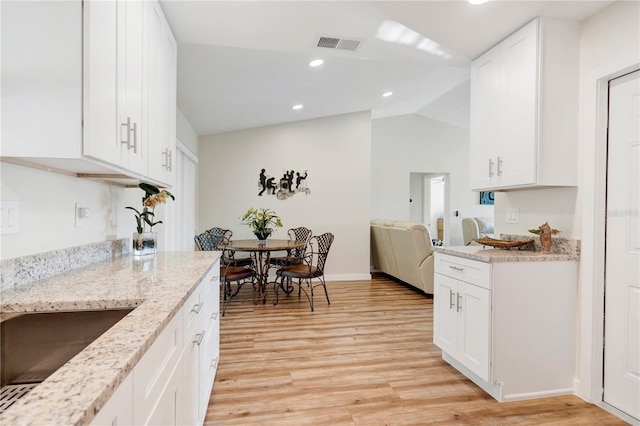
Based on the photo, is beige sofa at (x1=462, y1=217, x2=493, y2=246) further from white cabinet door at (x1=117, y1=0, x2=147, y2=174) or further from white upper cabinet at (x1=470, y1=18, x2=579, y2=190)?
white cabinet door at (x1=117, y1=0, x2=147, y2=174)

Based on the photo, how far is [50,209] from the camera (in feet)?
4.77

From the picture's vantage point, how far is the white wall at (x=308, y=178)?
5.77 meters

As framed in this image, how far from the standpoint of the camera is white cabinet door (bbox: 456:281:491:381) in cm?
214

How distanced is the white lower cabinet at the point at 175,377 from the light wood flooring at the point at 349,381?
17.9 inches

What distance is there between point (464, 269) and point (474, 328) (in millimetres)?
401

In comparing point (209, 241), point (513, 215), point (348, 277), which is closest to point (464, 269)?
point (513, 215)

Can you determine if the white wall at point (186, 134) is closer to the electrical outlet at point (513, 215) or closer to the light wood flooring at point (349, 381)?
the light wood flooring at point (349, 381)

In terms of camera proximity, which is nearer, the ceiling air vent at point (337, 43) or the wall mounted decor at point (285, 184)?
the ceiling air vent at point (337, 43)

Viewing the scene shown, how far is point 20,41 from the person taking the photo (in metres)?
1.10

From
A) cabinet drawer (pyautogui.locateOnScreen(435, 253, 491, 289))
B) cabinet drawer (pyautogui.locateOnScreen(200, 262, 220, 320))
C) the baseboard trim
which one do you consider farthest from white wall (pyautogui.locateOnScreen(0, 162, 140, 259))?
the baseboard trim

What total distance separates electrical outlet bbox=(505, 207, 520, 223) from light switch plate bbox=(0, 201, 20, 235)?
3.13m

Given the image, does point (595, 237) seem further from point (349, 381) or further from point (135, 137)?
point (135, 137)

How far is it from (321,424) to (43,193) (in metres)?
1.83

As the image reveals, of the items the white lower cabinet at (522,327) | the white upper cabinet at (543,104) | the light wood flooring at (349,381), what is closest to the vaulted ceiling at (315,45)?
the white upper cabinet at (543,104)
